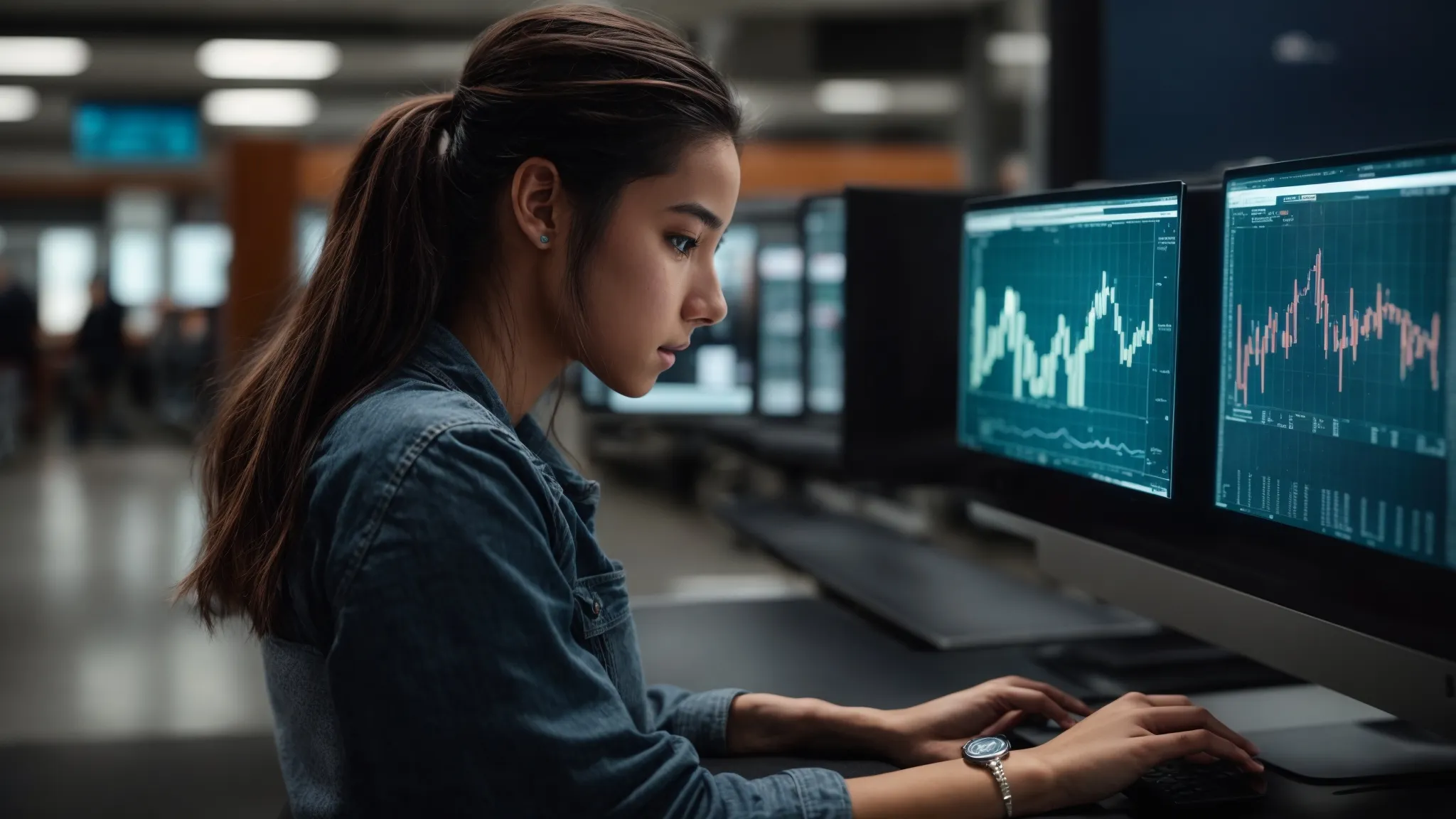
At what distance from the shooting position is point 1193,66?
2.07 m

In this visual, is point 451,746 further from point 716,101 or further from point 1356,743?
point 1356,743

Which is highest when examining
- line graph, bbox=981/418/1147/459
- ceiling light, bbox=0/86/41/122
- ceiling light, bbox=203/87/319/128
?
ceiling light, bbox=0/86/41/122

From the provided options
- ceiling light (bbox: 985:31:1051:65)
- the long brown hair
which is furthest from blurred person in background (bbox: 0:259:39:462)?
the long brown hair

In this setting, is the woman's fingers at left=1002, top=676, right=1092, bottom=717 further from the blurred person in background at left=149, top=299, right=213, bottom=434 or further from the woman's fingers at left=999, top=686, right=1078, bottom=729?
the blurred person in background at left=149, top=299, right=213, bottom=434

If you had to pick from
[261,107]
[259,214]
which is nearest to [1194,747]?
[259,214]

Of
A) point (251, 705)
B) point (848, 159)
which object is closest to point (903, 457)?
point (251, 705)

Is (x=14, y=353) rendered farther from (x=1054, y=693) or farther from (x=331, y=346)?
(x=1054, y=693)

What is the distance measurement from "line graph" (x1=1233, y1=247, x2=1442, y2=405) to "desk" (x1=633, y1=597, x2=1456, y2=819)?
13.2 inches

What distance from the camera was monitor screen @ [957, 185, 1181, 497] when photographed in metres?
1.22

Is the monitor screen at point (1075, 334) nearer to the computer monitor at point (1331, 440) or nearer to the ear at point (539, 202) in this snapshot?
the computer monitor at point (1331, 440)

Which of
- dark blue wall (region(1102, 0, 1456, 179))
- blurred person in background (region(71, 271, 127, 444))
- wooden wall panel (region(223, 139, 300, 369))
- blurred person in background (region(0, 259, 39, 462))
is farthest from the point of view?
blurred person in background (region(71, 271, 127, 444))

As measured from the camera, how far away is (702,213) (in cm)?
102

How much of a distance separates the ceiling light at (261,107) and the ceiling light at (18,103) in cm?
152

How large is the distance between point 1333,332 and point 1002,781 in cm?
45
